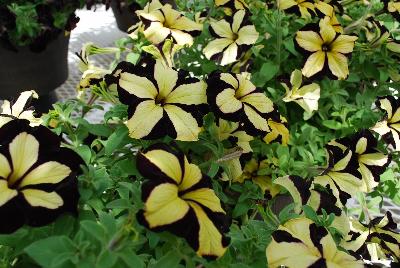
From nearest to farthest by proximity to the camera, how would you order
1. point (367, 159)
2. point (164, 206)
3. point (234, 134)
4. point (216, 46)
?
point (164, 206) → point (234, 134) → point (367, 159) → point (216, 46)

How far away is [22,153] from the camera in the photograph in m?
0.43

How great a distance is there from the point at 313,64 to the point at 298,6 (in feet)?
0.48

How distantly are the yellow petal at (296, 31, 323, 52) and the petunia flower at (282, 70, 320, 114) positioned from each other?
0.05 m

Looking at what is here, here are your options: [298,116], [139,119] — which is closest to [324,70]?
[298,116]

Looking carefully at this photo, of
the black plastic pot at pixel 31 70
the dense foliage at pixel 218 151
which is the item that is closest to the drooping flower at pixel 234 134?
the dense foliage at pixel 218 151

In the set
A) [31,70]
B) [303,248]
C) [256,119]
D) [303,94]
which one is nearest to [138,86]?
[256,119]

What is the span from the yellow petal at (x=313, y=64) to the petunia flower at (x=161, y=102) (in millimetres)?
297

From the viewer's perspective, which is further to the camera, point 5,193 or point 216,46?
point 216,46

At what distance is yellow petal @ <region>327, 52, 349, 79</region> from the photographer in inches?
31.5

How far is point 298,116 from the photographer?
96cm

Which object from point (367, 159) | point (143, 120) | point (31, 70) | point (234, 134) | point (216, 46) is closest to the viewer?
point (143, 120)

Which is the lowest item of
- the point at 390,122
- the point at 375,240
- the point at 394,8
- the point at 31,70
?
the point at 31,70

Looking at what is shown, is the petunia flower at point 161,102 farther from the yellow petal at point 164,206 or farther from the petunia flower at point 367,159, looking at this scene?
the petunia flower at point 367,159

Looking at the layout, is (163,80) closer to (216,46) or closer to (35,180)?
(35,180)
